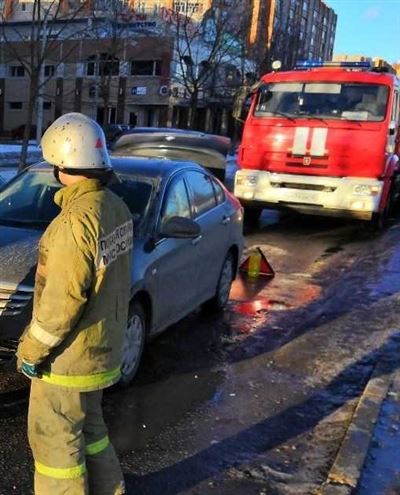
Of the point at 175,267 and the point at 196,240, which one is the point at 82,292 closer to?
the point at 175,267

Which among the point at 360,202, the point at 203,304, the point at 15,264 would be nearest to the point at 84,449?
the point at 15,264

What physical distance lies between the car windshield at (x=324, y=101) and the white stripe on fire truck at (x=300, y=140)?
27cm

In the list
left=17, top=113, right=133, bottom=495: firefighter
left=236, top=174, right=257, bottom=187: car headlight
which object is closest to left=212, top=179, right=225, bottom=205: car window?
left=17, top=113, right=133, bottom=495: firefighter

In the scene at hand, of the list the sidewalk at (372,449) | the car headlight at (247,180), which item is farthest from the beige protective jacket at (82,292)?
the car headlight at (247,180)

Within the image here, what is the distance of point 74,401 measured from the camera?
2.74 metres

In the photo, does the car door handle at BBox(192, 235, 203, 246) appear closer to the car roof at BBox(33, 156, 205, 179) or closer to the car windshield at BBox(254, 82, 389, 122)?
the car roof at BBox(33, 156, 205, 179)

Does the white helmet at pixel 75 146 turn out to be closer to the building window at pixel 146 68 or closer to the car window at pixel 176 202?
the car window at pixel 176 202

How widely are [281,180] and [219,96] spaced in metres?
35.5

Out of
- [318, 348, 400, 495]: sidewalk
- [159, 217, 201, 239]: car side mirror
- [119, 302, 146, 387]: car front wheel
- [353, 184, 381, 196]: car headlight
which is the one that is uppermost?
[159, 217, 201, 239]: car side mirror

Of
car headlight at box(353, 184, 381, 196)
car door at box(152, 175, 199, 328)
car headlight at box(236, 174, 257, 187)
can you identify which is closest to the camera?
car door at box(152, 175, 199, 328)

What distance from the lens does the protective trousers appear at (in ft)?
8.96

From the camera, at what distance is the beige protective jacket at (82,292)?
8.32ft

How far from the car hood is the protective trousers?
1.44 m

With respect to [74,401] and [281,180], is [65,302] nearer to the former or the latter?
[74,401]
